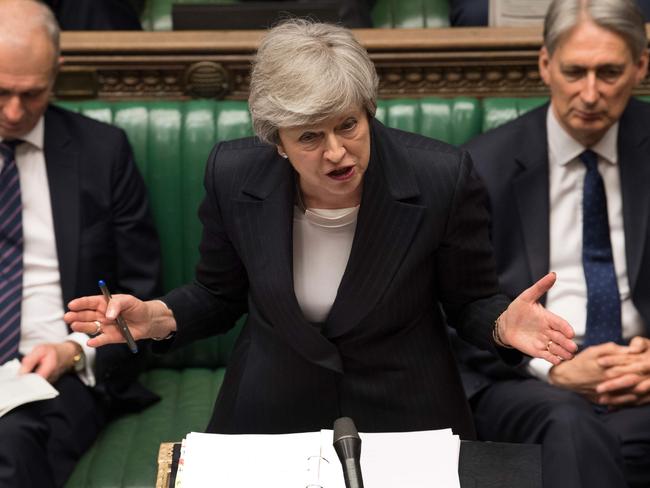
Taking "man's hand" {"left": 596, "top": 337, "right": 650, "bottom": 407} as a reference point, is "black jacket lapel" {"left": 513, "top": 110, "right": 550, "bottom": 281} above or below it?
above

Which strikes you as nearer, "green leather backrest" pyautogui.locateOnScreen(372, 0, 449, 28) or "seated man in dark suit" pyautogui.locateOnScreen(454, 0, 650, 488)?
"seated man in dark suit" pyautogui.locateOnScreen(454, 0, 650, 488)

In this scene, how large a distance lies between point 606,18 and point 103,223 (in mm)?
1175

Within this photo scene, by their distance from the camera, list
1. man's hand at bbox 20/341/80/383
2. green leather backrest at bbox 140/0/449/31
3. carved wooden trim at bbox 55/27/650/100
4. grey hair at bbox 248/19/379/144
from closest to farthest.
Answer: grey hair at bbox 248/19/379/144
man's hand at bbox 20/341/80/383
carved wooden trim at bbox 55/27/650/100
green leather backrest at bbox 140/0/449/31

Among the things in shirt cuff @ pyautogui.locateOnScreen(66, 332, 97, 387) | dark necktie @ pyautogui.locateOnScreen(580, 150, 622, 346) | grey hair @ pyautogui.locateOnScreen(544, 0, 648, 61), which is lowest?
shirt cuff @ pyautogui.locateOnScreen(66, 332, 97, 387)

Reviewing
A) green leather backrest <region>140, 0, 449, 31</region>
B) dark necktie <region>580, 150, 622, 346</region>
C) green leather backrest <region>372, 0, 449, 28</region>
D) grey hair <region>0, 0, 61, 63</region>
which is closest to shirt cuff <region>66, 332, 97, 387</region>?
grey hair <region>0, 0, 61, 63</region>

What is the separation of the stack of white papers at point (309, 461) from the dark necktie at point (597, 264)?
848 mm

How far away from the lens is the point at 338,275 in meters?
1.78

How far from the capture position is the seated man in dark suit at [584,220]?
2068 mm

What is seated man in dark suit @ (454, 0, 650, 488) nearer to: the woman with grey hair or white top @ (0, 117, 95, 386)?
the woman with grey hair

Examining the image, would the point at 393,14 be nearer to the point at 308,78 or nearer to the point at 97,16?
the point at 97,16

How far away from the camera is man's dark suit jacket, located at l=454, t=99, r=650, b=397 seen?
2.19 meters

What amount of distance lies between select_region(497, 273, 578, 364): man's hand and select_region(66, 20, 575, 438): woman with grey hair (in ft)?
0.16

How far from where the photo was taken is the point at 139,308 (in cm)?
160

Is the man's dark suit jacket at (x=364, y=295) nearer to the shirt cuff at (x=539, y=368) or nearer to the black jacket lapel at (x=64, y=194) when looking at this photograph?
the shirt cuff at (x=539, y=368)
